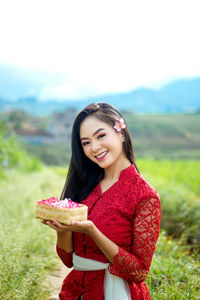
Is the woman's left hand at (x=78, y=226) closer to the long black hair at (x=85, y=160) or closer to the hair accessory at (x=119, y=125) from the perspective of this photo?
the long black hair at (x=85, y=160)

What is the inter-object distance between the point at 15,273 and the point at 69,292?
3.47 feet

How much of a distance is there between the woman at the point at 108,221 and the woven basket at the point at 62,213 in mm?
26

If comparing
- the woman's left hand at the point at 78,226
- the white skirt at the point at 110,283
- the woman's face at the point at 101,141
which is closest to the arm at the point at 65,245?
the white skirt at the point at 110,283

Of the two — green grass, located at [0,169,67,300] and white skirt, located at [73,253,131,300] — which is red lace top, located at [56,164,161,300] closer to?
white skirt, located at [73,253,131,300]

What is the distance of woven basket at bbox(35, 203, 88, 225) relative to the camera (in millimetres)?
1537

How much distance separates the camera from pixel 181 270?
9.59ft

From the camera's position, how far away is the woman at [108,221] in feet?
5.35

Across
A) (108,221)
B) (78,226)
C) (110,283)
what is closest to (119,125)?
(108,221)

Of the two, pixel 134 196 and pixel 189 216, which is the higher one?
pixel 134 196

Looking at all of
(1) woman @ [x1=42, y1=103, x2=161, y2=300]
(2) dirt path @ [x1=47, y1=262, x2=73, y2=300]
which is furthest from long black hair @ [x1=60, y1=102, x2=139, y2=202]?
(2) dirt path @ [x1=47, y1=262, x2=73, y2=300]

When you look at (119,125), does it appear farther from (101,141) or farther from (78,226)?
(78,226)

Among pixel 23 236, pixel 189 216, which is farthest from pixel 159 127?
pixel 23 236

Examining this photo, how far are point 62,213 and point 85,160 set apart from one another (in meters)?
0.57

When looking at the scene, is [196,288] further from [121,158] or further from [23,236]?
[23,236]
